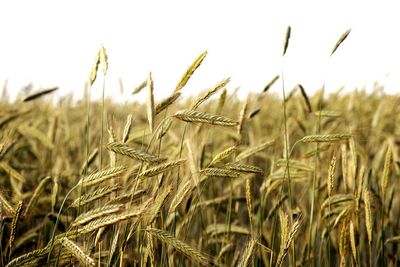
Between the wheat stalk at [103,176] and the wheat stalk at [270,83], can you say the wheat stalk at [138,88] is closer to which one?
the wheat stalk at [270,83]

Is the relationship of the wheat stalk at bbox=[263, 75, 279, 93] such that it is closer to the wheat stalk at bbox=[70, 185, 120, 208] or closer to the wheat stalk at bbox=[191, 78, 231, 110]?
the wheat stalk at bbox=[191, 78, 231, 110]

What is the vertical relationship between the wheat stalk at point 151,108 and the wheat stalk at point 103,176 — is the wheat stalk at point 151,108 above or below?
above

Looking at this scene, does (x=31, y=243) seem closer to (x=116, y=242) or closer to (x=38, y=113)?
(x=116, y=242)

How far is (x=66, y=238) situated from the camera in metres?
1.18

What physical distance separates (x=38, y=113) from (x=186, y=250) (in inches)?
172

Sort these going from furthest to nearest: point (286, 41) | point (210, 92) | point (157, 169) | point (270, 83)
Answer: point (270, 83)
point (286, 41)
point (210, 92)
point (157, 169)

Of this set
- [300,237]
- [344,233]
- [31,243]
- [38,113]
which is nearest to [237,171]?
[344,233]

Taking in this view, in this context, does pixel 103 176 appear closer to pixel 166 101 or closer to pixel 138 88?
pixel 166 101

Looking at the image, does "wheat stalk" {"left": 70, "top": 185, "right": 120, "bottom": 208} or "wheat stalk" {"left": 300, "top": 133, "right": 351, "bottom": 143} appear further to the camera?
"wheat stalk" {"left": 300, "top": 133, "right": 351, "bottom": 143}

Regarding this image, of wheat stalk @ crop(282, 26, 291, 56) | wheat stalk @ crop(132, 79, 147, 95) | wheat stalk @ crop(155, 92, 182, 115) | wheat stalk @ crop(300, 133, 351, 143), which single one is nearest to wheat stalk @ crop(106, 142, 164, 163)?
wheat stalk @ crop(155, 92, 182, 115)

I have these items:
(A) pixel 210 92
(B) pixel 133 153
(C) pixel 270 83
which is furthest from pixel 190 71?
(C) pixel 270 83

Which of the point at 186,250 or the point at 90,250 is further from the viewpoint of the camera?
the point at 90,250

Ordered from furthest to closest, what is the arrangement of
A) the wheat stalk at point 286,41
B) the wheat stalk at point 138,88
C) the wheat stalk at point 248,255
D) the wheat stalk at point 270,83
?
1. the wheat stalk at point 270,83
2. the wheat stalk at point 138,88
3. the wheat stalk at point 286,41
4. the wheat stalk at point 248,255

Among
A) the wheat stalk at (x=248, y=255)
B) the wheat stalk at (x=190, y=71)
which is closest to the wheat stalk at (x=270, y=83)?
the wheat stalk at (x=190, y=71)
